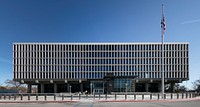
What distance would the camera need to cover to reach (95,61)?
9956 cm

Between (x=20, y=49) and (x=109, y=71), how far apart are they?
37.7 m

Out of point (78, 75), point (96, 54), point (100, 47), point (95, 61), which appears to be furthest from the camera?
point (95, 61)

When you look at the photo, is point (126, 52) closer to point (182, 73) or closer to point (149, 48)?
point (149, 48)

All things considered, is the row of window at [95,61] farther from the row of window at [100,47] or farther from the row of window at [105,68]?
the row of window at [100,47]

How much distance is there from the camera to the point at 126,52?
9925 cm


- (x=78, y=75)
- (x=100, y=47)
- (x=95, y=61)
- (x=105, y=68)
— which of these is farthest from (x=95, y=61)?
(x=78, y=75)

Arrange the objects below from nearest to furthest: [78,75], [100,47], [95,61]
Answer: [78,75] < [100,47] < [95,61]

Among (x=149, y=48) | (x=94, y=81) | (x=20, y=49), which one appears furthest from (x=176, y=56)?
(x=20, y=49)

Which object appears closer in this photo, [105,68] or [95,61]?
[105,68]

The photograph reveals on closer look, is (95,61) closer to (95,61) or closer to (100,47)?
(95,61)

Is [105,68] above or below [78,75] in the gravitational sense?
above

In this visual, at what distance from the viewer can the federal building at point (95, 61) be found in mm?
97375

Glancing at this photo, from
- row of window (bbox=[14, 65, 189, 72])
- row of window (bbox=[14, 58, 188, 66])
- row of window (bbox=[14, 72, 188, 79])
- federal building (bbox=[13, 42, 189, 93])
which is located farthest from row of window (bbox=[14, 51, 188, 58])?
row of window (bbox=[14, 72, 188, 79])

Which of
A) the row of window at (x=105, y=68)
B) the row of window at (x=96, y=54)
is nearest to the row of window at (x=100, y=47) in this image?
the row of window at (x=96, y=54)
